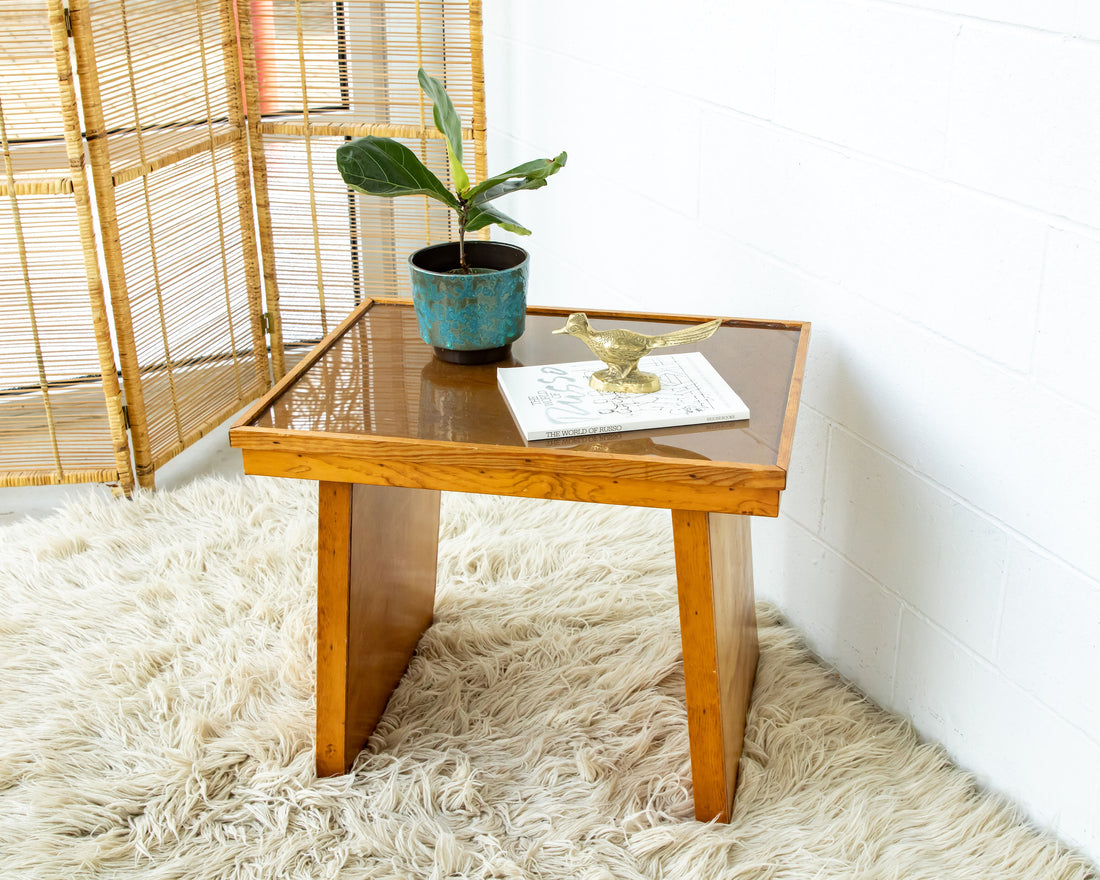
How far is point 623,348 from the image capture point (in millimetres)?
1135

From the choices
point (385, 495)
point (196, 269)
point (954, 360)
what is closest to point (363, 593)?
point (385, 495)

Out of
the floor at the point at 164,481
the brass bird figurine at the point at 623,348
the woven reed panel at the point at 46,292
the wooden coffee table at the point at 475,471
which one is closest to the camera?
the wooden coffee table at the point at 475,471

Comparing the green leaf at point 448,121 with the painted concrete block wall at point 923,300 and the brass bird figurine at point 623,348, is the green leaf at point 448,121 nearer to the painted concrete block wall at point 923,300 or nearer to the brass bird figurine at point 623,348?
the brass bird figurine at point 623,348

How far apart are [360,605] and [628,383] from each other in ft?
1.34

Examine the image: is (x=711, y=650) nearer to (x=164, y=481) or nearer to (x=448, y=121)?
(x=448, y=121)

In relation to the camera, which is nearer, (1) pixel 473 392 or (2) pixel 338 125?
(1) pixel 473 392

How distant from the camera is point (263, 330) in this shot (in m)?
2.14

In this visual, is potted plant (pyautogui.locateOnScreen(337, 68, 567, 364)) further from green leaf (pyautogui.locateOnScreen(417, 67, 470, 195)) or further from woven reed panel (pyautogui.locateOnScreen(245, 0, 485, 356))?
woven reed panel (pyautogui.locateOnScreen(245, 0, 485, 356))

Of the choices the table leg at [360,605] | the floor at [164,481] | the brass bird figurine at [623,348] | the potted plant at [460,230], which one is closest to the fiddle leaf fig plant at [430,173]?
the potted plant at [460,230]

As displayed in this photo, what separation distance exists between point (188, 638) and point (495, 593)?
45cm

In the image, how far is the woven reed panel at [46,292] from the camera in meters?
1.70

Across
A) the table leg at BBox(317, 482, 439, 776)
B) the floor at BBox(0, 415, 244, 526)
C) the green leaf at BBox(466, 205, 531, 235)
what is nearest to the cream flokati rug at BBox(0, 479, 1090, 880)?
the table leg at BBox(317, 482, 439, 776)

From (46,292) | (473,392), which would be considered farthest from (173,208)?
(473,392)

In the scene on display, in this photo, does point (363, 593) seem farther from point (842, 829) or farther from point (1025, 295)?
point (1025, 295)
